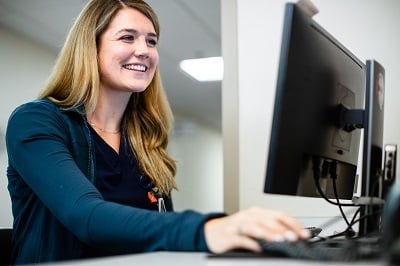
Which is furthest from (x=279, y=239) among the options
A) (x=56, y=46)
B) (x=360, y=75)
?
(x=56, y=46)

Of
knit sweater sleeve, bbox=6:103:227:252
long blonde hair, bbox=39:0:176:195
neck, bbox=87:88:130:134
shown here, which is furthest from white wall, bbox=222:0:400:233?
knit sweater sleeve, bbox=6:103:227:252

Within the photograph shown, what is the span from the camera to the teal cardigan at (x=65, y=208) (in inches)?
28.4

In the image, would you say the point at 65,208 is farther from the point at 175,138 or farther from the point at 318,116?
the point at 175,138

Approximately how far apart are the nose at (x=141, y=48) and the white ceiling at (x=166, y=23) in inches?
53.9

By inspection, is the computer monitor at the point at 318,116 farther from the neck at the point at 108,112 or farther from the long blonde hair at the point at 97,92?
the neck at the point at 108,112

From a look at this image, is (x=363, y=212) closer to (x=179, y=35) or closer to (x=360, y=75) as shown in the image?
(x=360, y=75)

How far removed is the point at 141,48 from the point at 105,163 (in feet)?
1.43

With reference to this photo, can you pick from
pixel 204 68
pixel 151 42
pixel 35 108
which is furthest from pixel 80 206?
pixel 204 68

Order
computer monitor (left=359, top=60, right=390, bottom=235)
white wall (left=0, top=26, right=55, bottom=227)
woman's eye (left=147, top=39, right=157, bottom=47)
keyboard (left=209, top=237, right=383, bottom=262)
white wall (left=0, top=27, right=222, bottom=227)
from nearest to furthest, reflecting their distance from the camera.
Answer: keyboard (left=209, top=237, right=383, bottom=262) → computer monitor (left=359, top=60, right=390, bottom=235) → woman's eye (left=147, top=39, right=157, bottom=47) → white wall (left=0, top=26, right=55, bottom=227) → white wall (left=0, top=27, right=222, bottom=227)

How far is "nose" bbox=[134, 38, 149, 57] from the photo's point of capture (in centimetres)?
145

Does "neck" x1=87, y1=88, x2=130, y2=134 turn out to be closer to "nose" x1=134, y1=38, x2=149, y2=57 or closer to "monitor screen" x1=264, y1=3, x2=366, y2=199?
"nose" x1=134, y1=38, x2=149, y2=57

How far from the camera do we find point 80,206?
0.79 metres

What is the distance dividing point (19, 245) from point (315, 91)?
0.85 m

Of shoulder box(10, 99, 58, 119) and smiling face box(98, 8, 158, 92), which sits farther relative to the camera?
smiling face box(98, 8, 158, 92)
